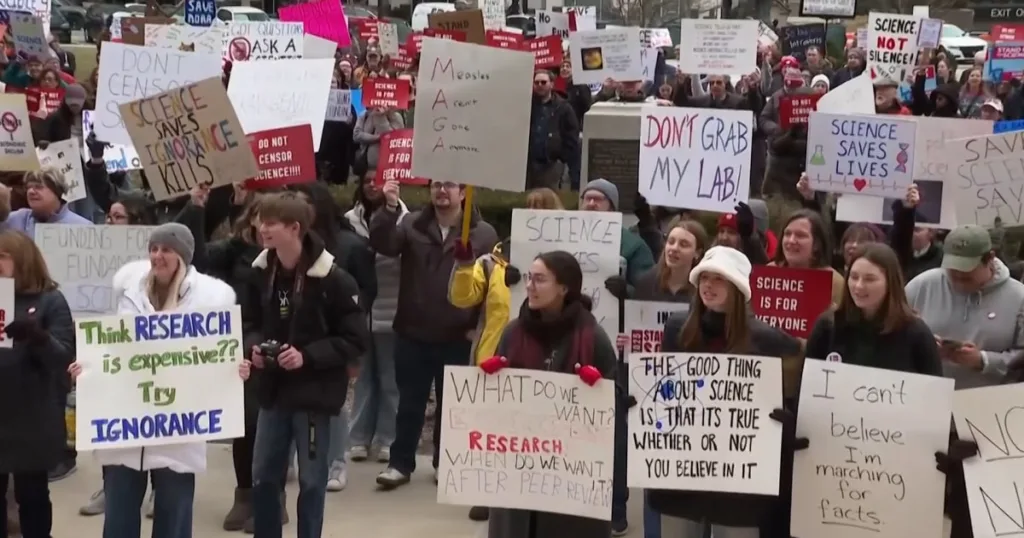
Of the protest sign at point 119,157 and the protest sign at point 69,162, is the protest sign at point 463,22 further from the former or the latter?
the protest sign at point 69,162

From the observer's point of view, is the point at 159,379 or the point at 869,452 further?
the point at 159,379

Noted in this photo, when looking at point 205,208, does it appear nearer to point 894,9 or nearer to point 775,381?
point 775,381

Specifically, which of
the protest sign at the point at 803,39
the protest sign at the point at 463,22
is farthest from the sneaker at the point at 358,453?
the protest sign at the point at 803,39

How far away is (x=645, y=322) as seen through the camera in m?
6.07

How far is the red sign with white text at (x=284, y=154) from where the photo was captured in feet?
24.2

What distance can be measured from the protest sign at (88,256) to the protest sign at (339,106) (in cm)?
591

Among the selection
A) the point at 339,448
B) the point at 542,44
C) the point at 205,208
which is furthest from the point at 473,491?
the point at 542,44

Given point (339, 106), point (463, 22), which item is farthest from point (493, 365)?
point (463, 22)

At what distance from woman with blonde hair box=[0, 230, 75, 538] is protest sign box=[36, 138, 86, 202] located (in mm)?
3382

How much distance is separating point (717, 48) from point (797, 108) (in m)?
3.83

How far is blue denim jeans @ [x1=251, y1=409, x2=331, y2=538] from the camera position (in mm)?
5371

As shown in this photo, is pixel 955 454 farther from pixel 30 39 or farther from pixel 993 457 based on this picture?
pixel 30 39

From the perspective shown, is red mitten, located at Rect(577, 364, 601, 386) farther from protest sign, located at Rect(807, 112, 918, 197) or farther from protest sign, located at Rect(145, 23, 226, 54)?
protest sign, located at Rect(145, 23, 226, 54)

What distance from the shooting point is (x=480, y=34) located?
44.2ft
